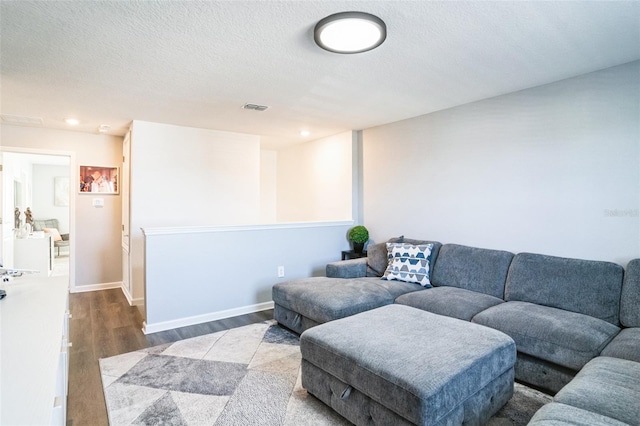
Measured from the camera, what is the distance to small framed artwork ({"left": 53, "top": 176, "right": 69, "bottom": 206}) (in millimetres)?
8820

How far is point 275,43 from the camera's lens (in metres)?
2.13

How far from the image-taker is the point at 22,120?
3979mm

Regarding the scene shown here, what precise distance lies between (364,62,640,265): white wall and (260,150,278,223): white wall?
2.81 metres

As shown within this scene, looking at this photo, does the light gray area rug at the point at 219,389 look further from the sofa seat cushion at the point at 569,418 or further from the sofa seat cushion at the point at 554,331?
the sofa seat cushion at the point at 569,418

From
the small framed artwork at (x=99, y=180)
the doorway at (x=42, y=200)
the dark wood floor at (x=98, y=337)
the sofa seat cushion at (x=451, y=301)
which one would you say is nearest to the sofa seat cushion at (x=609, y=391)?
the sofa seat cushion at (x=451, y=301)

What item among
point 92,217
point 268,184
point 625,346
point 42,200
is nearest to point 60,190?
point 42,200

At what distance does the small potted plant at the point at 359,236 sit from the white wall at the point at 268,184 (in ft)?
7.70

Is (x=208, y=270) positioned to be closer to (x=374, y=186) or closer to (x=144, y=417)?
(x=144, y=417)

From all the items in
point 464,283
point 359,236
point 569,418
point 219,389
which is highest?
point 359,236

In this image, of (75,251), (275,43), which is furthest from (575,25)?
(75,251)

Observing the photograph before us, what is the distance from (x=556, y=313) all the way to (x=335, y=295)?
1622 mm

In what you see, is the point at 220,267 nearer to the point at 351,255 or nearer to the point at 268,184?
the point at 351,255

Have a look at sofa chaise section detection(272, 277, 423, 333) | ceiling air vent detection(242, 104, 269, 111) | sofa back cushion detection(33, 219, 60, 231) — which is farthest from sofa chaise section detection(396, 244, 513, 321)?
sofa back cushion detection(33, 219, 60, 231)

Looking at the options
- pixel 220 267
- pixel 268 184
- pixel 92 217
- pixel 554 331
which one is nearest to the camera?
pixel 554 331
